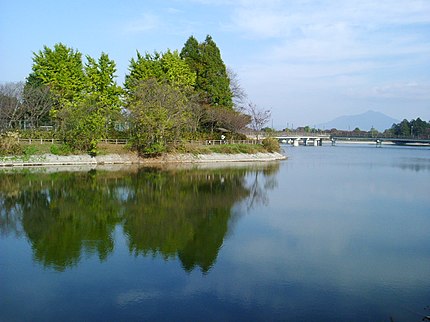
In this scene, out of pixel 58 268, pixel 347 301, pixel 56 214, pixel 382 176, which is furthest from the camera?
pixel 382 176

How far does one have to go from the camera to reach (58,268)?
955 cm

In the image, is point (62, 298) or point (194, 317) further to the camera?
Answer: point (62, 298)

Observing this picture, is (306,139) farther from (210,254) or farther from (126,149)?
(210,254)

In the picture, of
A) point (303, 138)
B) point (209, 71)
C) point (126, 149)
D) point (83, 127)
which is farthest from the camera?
point (303, 138)

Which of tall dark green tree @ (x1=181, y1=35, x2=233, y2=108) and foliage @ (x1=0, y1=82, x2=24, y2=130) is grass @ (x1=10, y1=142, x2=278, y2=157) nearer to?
foliage @ (x1=0, y1=82, x2=24, y2=130)

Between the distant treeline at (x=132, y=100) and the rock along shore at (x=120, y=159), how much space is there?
0.95m

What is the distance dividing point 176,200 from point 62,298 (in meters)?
10.3

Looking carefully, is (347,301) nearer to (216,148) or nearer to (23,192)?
(23,192)

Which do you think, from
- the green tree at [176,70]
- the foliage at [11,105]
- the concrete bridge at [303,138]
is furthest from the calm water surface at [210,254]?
the concrete bridge at [303,138]

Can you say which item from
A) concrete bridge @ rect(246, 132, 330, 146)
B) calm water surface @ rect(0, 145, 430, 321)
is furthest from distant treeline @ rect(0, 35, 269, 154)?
concrete bridge @ rect(246, 132, 330, 146)

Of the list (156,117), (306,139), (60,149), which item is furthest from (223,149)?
(306,139)

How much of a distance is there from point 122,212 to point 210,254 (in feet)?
19.4

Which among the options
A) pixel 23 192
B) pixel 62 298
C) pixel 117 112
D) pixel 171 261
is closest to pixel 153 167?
pixel 117 112

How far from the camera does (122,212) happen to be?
50.9ft
